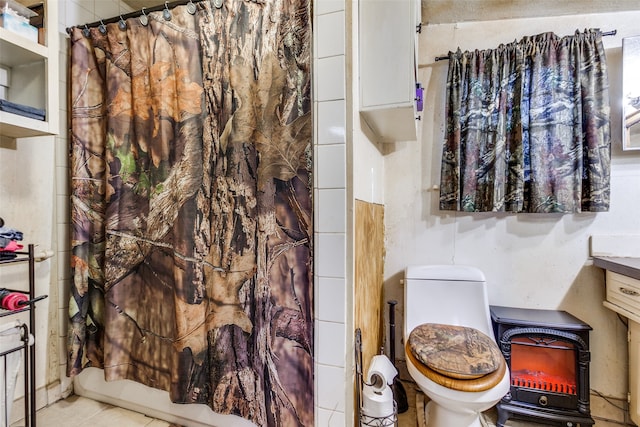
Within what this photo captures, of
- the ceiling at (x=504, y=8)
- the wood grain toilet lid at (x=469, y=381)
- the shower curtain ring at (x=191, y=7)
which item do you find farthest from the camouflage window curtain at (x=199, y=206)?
the ceiling at (x=504, y=8)

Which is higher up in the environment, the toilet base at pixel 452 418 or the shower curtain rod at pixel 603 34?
the shower curtain rod at pixel 603 34

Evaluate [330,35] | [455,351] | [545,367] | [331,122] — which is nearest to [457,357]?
[455,351]

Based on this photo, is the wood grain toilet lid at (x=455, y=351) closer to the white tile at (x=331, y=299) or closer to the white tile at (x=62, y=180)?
the white tile at (x=331, y=299)

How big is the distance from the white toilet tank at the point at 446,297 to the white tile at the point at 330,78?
47.5 inches

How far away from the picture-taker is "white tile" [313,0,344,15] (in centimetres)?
111

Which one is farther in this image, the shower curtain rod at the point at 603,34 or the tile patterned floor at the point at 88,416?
the shower curtain rod at the point at 603,34

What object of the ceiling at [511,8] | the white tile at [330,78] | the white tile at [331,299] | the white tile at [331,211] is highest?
the ceiling at [511,8]

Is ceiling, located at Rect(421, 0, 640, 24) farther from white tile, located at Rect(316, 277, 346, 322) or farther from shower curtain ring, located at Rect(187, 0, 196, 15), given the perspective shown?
white tile, located at Rect(316, 277, 346, 322)

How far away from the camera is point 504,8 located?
71.1 inches

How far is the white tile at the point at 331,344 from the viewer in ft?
3.73

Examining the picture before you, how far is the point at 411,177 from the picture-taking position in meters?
2.05

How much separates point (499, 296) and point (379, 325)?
2.57 ft

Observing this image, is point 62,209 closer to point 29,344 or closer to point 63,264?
point 63,264

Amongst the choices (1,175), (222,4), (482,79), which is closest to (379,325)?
(482,79)
